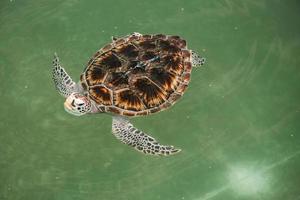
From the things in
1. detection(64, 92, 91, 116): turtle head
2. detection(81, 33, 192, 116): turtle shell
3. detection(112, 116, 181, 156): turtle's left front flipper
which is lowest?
detection(112, 116, 181, 156): turtle's left front flipper

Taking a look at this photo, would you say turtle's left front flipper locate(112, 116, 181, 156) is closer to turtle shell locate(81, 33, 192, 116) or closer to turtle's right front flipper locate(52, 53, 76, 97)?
turtle shell locate(81, 33, 192, 116)

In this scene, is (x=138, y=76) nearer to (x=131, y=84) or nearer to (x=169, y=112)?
(x=131, y=84)

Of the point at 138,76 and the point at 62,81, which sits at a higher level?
the point at 138,76

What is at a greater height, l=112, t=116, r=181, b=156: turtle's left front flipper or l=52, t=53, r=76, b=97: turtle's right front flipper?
l=52, t=53, r=76, b=97: turtle's right front flipper

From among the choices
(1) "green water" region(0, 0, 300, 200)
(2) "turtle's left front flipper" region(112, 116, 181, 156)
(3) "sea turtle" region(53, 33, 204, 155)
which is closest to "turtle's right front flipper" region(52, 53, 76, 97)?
(3) "sea turtle" region(53, 33, 204, 155)

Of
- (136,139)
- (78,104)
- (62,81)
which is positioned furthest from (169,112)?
(62,81)

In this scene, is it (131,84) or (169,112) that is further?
(169,112)
